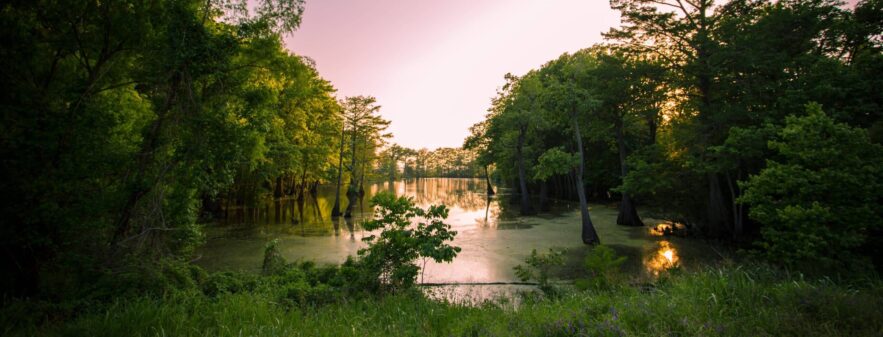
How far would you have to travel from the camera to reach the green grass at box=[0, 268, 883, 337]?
10.7ft

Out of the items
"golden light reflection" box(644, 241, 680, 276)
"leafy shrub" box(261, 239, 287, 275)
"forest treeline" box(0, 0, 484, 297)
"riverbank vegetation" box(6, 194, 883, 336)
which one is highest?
"forest treeline" box(0, 0, 484, 297)

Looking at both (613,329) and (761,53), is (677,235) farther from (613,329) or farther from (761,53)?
(613,329)

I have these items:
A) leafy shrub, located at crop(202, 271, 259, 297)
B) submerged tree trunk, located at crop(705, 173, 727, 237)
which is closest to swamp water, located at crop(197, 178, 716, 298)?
submerged tree trunk, located at crop(705, 173, 727, 237)

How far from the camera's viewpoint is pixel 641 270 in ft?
33.9

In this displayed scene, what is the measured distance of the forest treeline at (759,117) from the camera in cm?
669

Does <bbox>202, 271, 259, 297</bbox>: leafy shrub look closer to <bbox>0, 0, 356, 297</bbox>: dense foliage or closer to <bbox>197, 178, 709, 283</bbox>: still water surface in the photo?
<bbox>0, 0, 356, 297</bbox>: dense foliage

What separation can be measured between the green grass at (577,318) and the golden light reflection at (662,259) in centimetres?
566

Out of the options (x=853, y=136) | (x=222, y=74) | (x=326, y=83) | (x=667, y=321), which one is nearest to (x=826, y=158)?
(x=853, y=136)

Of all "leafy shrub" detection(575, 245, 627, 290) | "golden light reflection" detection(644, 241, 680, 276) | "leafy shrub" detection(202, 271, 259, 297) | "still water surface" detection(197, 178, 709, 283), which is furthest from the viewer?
"still water surface" detection(197, 178, 709, 283)

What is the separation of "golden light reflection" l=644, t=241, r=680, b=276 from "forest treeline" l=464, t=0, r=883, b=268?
254cm

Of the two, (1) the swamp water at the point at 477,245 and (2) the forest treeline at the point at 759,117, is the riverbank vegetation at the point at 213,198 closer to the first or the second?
(2) the forest treeline at the point at 759,117

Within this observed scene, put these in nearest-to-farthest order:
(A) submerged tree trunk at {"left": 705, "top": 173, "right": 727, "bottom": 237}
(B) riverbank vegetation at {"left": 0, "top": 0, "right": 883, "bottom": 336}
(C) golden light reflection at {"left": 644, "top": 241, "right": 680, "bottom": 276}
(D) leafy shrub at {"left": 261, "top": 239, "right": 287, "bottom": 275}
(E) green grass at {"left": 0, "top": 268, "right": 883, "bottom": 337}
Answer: (E) green grass at {"left": 0, "top": 268, "right": 883, "bottom": 337} → (B) riverbank vegetation at {"left": 0, "top": 0, "right": 883, "bottom": 336} → (D) leafy shrub at {"left": 261, "top": 239, "right": 287, "bottom": 275} → (C) golden light reflection at {"left": 644, "top": 241, "right": 680, "bottom": 276} → (A) submerged tree trunk at {"left": 705, "top": 173, "right": 727, "bottom": 237}

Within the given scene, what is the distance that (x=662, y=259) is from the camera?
11.6 meters

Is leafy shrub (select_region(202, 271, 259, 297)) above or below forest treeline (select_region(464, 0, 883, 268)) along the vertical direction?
below
